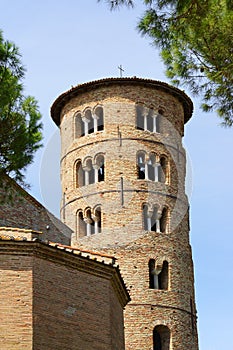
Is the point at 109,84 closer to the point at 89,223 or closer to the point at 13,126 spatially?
the point at 89,223

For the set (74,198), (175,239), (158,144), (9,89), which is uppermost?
(158,144)

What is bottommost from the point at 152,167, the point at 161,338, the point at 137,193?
the point at 161,338

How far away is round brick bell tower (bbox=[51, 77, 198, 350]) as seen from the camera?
76.8 feet

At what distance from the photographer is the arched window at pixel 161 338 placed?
2338 cm

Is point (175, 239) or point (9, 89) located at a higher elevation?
point (175, 239)

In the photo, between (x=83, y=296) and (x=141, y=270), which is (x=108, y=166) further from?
(x=83, y=296)

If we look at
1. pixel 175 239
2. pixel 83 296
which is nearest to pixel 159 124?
pixel 175 239

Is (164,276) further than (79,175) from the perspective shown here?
No

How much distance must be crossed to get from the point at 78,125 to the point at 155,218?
4.50m

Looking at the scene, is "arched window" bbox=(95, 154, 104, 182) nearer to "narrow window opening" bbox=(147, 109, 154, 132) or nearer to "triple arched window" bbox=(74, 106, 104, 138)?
"triple arched window" bbox=(74, 106, 104, 138)

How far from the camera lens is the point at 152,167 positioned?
83.1 feet

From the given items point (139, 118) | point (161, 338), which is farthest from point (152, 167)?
point (161, 338)

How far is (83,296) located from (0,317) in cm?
192

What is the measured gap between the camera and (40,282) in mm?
12953
